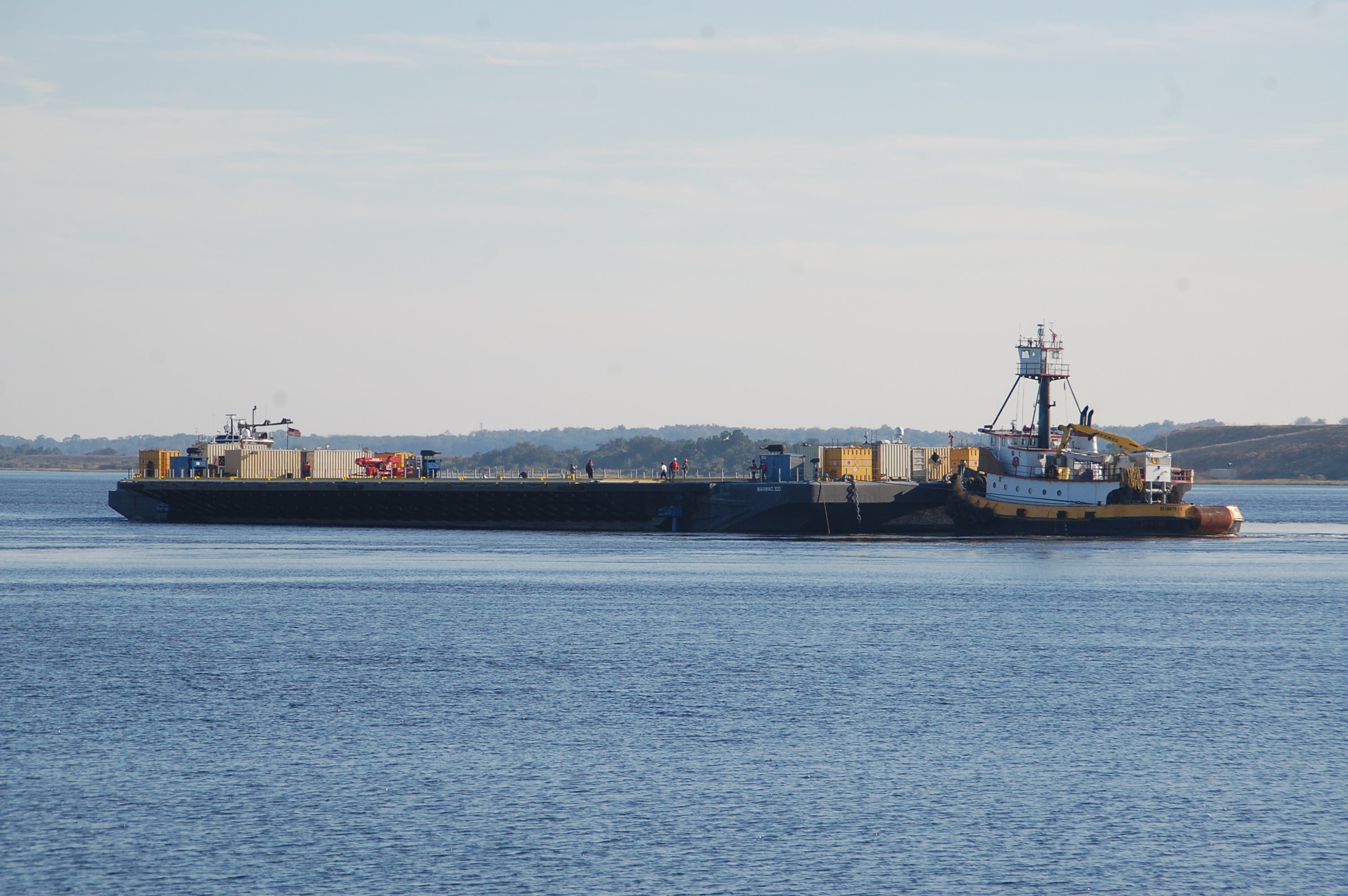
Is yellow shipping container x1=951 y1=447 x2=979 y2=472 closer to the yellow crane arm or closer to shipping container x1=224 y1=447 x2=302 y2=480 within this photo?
the yellow crane arm

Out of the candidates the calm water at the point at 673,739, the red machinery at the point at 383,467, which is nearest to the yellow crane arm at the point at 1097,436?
the calm water at the point at 673,739

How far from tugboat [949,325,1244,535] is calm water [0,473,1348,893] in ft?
83.9

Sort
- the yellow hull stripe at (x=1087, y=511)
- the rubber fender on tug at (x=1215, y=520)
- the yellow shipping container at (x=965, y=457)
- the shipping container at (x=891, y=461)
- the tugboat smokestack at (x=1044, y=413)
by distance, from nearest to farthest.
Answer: the yellow hull stripe at (x=1087, y=511) < the rubber fender on tug at (x=1215, y=520) < the tugboat smokestack at (x=1044, y=413) < the shipping container at (x=891, y=461) < the yellow shipping container at (x=965, y=457)

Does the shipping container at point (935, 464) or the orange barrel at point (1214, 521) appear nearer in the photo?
the orange barrel at point (1214, 521)

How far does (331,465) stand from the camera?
137000mm

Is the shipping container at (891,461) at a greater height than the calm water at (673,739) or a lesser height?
greater

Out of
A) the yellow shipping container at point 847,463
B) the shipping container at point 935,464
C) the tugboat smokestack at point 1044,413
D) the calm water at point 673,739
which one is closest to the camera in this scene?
the calm water at point 673,739

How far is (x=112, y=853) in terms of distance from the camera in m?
25.6

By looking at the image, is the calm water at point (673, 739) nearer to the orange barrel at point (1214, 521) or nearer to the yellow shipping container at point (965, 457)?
the orange barrel at point (1214, 521)

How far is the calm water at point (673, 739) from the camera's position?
25.4 metres

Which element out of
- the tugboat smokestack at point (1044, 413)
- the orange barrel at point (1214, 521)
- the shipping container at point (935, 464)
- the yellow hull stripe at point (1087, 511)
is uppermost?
the tugboat smokestack at point (1044, 413)

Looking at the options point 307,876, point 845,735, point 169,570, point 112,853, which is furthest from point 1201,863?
point 169,570

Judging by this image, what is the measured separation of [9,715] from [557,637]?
824 inches

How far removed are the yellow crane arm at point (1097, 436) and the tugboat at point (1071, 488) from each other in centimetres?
7
